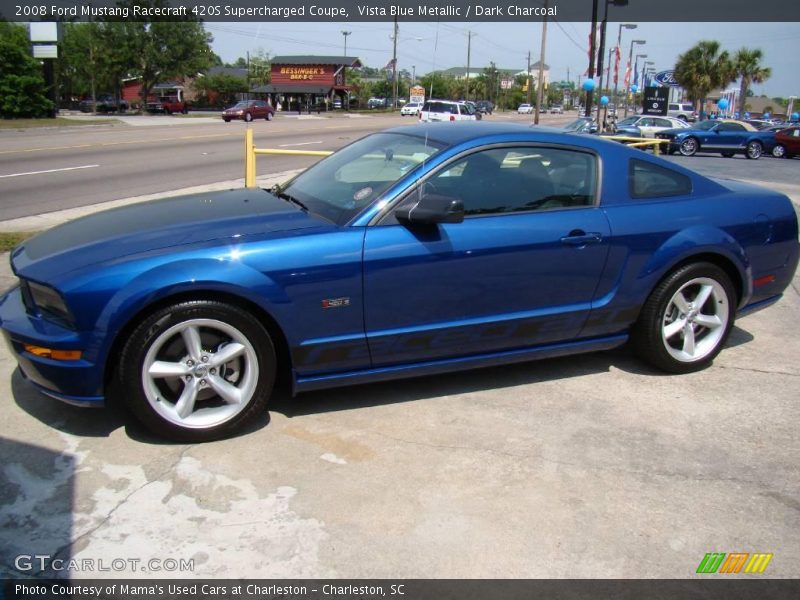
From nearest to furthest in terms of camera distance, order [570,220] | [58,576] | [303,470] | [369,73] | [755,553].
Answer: [58,576]
[755,553]
[303,470]
[570,220]
[369,73]

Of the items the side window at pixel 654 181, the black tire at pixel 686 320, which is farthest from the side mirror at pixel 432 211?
the black tire at pixel 686 320

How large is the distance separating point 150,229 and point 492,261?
5.88 ft

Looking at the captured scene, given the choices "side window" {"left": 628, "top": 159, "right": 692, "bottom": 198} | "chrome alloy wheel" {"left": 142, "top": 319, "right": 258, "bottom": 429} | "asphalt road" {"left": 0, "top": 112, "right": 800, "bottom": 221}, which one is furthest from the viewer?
"asphalt road" {"left": 0, "top": 112, "right": 800, "bottom": 221}

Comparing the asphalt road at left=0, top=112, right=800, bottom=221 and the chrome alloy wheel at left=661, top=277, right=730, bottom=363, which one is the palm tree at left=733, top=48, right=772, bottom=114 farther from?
the chrome alloy wheel at left=661, top=277, right=730, bottom=363

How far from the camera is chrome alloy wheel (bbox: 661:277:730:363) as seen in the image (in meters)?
4.37

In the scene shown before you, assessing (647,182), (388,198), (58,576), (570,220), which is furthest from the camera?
(647,182)

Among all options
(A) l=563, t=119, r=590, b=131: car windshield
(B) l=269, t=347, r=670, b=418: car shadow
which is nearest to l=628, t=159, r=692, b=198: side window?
(B) l=269, t=347, r=670, b=418: car shadow

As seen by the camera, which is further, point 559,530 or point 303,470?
point 303,470

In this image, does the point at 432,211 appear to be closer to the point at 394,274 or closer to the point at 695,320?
the point at 394,274

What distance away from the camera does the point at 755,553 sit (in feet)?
9.02

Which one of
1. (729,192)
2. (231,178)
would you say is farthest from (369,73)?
(729,192)

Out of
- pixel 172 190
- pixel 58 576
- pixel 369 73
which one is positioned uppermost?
pixel 369 73

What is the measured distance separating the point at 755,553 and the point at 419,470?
142cm

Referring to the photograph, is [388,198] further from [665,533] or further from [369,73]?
[369,73]
